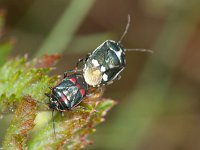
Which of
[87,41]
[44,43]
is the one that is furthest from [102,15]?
[44,43]

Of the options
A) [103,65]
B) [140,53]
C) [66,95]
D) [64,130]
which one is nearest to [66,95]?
[66,95]

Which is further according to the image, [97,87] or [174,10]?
[174,10]

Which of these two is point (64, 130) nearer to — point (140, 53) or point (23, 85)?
point (23, 85)

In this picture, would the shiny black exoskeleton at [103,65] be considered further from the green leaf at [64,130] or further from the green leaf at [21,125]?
the green leaf at [21,125]

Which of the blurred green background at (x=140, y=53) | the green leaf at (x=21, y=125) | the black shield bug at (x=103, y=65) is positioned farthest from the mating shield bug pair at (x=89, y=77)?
the blurred green background at (x=140, y=53)

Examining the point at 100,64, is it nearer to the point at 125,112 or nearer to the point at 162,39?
the point at 125,112

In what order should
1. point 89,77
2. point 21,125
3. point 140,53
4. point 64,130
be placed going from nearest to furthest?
point 21,125
point 64,130
point 89,77
point 140,53
